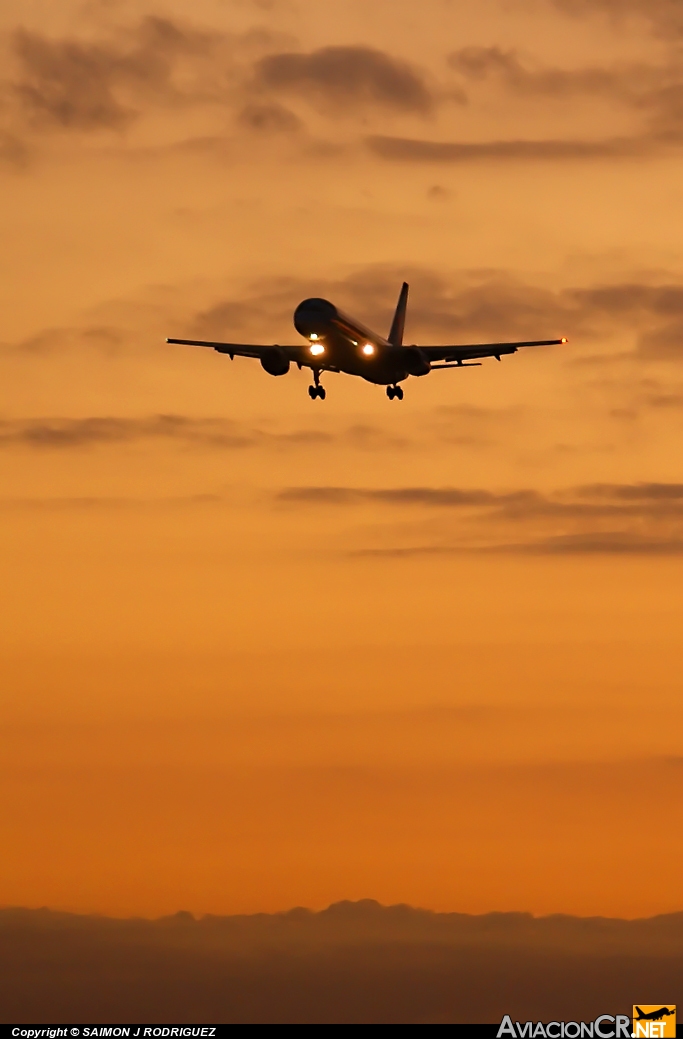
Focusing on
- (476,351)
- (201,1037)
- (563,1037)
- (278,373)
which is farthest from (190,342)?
(563,1037)

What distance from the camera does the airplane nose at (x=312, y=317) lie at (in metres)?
162

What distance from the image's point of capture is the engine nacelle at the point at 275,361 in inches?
6644

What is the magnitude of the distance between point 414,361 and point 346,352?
19.4 ft

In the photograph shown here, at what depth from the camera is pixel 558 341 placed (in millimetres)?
168625

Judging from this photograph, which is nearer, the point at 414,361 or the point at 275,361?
the point at 414,361

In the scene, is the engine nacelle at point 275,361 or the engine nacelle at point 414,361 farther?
the engine nacelle at point 275,361

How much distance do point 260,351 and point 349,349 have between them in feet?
30.5

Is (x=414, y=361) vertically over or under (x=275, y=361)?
under

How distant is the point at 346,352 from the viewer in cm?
16462

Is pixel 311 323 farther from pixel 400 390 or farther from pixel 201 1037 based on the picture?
pixel 201 1037

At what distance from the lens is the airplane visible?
6393 inches

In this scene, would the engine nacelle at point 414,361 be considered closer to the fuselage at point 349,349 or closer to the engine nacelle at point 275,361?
the fuselage at point 349,349

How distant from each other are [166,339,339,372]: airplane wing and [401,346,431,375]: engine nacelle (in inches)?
210

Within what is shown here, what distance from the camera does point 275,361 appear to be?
169 meters
